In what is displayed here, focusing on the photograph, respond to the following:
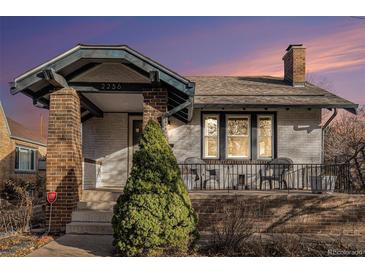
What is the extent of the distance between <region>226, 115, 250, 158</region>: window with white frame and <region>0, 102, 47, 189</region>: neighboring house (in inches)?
457

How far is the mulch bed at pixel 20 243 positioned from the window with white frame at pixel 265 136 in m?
7.95

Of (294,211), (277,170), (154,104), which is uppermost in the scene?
(154,104)

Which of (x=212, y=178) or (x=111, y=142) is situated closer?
(x=212, y=178)

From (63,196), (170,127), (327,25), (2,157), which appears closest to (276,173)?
(170,127)

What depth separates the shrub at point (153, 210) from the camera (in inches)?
260

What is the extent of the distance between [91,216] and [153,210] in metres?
2.80

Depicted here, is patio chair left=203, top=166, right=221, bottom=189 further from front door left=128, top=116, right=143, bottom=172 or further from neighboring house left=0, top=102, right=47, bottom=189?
neighboring house left=0, top=102, right=47, bottom=189

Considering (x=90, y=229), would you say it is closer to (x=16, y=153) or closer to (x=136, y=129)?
(x=136, y=129)

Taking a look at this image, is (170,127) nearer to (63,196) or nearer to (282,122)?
(282,122)

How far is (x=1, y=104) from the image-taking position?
2295 centimetres

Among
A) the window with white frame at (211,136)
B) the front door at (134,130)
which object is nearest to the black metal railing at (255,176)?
the window with white frame at (211,136)

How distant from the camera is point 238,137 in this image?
13469 millimetres

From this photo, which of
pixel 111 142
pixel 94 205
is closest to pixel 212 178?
pixel 111 142

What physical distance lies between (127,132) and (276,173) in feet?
18.0
